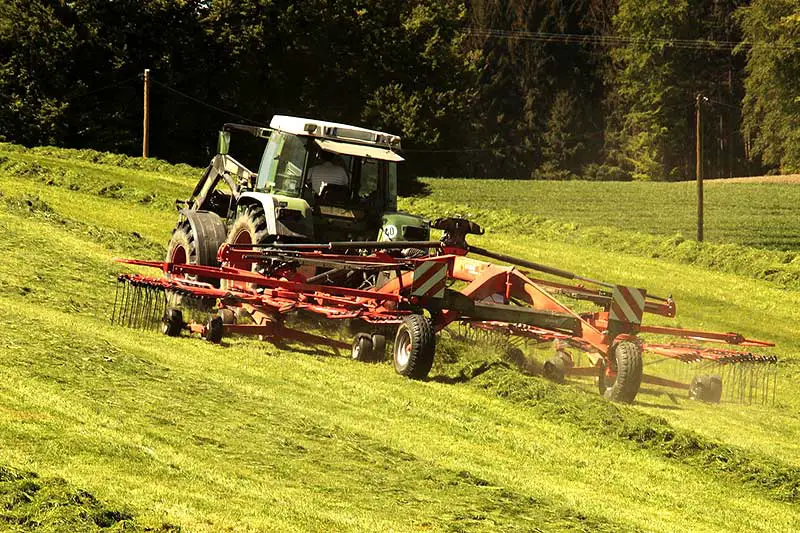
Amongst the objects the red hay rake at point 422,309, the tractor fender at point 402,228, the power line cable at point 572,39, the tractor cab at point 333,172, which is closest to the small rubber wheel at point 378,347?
the red hay rake at point 422,309

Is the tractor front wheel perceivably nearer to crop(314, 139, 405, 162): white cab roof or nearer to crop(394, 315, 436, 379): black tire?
crop(314, 139, 405, 162): white cab roof

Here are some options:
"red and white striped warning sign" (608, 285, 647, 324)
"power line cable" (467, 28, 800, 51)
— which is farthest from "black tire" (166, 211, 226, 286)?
"power line cable" (467, 28, 800, 51)

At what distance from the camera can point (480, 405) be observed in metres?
11.4

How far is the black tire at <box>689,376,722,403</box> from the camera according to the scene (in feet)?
44.0

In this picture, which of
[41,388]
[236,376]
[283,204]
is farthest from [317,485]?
[283,204]

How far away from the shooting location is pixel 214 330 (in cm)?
1329

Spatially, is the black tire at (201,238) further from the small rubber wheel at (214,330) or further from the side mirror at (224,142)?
the small rubber wheel at (214,330)

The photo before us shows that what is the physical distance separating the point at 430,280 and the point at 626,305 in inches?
80.6

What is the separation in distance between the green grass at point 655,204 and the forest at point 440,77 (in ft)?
15.0

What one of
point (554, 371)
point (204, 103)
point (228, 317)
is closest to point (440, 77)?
point (204, 103)

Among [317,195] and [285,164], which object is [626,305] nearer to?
[317,195]

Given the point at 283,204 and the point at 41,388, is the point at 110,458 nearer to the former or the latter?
→ the point at 41,388

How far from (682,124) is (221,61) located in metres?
41.5

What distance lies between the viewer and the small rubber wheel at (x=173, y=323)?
44.4 feet
